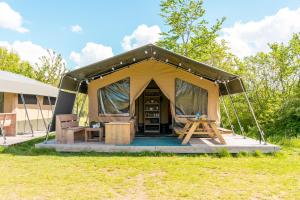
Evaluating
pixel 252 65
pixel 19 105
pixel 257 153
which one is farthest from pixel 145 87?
pixel 252 65

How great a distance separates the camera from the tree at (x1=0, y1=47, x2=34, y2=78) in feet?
74.4

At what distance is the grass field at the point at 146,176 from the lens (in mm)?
3963

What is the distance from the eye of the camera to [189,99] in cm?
924

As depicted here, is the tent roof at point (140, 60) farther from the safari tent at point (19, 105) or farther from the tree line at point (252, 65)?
the tree line at point (252, 65)

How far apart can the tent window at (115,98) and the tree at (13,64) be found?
1498 centimetres

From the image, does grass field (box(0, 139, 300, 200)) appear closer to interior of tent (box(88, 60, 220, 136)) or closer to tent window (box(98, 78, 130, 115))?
interior of tent (box(88, 60, 220, 136))

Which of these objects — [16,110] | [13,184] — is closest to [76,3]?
[16,110]

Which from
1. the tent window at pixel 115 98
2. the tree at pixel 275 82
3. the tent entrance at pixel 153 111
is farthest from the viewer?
the tree at pixel 275 82

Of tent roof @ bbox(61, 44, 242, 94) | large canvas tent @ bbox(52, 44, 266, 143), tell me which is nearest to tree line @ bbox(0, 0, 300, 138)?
large canvas tent @ bbox(52, 44, 266, 143)

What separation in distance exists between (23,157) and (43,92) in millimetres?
6164

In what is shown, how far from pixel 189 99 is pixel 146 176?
15.4 feet

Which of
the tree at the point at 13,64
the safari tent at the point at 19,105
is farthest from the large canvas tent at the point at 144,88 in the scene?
the tree at the point at 13,64

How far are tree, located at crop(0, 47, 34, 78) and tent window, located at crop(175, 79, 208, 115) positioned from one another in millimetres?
16383

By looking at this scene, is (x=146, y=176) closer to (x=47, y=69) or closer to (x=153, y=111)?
(x=153, y=111)
